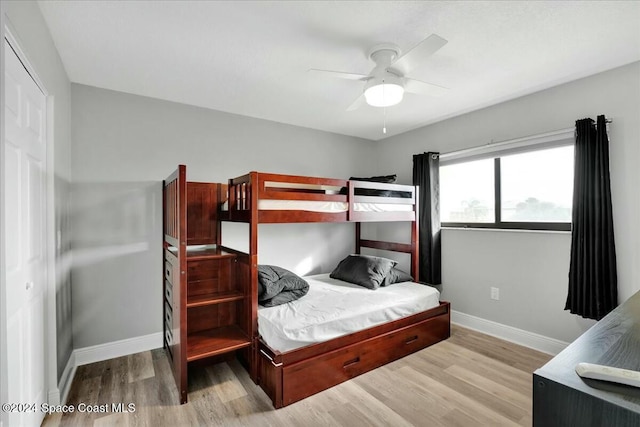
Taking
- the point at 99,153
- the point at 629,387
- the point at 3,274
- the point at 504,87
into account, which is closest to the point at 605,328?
the point at 629,387

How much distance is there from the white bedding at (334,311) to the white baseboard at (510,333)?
0.60 metres

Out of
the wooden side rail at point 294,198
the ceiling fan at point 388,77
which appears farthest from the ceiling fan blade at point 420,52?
the wooden side rail at point 294,198

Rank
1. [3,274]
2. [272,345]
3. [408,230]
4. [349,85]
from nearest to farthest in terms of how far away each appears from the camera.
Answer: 1. [3,274]
2. [272,345]
3. [349,85]
4. [408,230]

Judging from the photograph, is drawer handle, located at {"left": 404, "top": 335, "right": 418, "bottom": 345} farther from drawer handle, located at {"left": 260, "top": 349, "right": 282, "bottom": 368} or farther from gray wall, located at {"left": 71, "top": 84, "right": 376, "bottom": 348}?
gray wall, located at {"left": 71, "top": 84, "right": 376, "bottom": 348}

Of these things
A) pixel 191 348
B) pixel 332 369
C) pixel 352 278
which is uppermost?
pixel 352 278

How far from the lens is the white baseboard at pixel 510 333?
8.82 feet

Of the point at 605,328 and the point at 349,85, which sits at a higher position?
the point at 349,85

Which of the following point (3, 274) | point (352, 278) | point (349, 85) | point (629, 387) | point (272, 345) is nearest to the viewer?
point (629, 387)

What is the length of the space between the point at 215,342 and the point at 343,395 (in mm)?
1003

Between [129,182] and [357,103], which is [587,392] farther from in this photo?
[129,182]

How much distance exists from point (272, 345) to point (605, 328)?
1.77m

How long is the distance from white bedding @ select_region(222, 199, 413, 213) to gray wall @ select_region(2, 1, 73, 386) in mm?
1224

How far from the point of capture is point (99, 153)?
2.64m

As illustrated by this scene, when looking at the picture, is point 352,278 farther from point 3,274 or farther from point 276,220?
point 3,274
